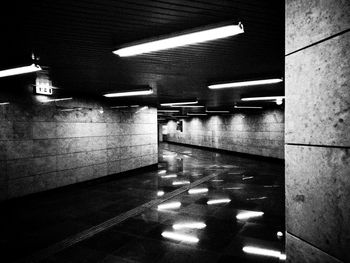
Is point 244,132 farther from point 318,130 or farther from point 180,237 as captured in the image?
point 318,130

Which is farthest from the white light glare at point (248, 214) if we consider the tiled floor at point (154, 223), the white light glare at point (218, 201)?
the white light glare at point (218, 201)

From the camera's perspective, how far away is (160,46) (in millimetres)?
3785

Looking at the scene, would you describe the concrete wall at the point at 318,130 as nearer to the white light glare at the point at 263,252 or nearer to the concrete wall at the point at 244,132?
the white light glare at the point at 263,252

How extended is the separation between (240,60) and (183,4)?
2724 millimetres

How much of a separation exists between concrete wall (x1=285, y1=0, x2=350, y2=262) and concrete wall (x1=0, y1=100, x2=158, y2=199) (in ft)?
28.2

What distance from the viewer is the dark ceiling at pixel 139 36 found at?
294 centimetres

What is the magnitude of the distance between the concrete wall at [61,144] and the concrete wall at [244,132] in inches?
383

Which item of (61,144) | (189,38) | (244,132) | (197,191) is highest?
(189,38)

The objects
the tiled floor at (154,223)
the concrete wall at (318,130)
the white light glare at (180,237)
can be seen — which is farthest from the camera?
the white light glare at (180,237)

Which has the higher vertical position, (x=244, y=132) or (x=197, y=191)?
(x=244, y=132)

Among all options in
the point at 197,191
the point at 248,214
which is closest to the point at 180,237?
the point at 248,214

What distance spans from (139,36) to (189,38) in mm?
894

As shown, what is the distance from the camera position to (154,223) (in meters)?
6.14

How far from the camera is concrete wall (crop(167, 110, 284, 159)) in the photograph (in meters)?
16.9
